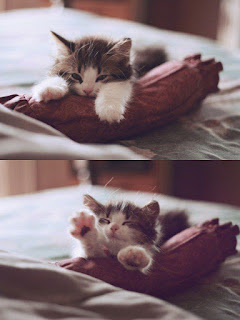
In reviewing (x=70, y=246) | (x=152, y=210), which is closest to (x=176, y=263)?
(x=152, y=210)

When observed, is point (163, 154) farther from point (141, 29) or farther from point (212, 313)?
point (141, 29)

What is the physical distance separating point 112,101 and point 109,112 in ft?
0.11

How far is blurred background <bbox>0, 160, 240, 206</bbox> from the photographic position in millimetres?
2264

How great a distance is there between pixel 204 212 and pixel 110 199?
1.73 feet

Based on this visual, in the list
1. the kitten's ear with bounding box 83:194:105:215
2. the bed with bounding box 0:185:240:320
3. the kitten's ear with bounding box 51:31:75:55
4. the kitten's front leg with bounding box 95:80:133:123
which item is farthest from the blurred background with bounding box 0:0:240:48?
the kitten's ear with bounding box 83:194:105:215

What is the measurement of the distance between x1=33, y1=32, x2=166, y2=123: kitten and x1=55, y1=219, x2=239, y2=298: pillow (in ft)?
0.83

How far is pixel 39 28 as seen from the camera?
5.94 ft

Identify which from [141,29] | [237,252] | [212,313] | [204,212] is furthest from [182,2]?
[212,313]

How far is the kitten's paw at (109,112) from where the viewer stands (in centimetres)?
79

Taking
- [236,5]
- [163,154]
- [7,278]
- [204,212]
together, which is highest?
[236,5]

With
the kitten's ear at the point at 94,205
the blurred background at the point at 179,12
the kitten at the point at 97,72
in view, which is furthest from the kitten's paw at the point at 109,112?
the blurred background at the point at 179,12

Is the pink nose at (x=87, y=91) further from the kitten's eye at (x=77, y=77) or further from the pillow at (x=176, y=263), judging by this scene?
the pillow at (x=176, y=263)

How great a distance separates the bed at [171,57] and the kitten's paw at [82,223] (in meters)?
0.14

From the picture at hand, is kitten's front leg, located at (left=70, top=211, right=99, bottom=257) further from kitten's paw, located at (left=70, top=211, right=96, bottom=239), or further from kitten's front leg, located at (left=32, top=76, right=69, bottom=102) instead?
kitten's front leg, located at (left=32, top=76, right=69, bottom=102)
